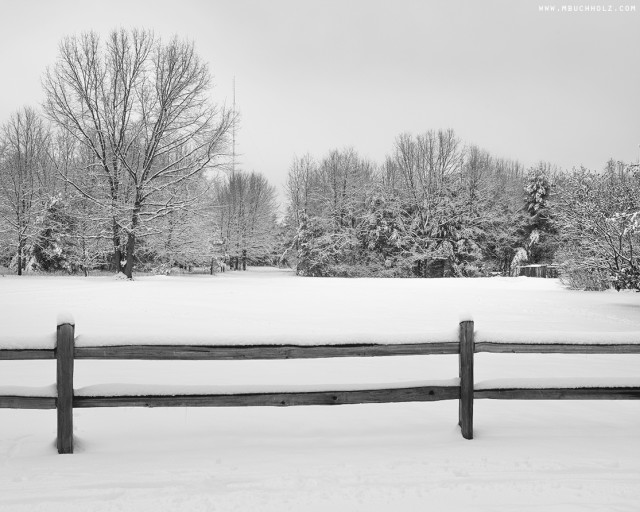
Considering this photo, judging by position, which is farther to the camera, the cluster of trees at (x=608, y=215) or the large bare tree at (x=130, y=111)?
the large bare tree at (x=130, y=111)

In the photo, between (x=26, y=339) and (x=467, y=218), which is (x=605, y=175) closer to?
(x=26, y=339)

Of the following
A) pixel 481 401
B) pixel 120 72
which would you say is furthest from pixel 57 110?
pixel 481 401

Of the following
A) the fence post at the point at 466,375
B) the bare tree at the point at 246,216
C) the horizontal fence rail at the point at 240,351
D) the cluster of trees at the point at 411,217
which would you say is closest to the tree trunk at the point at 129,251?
the cluster of trees at the point at 411,217

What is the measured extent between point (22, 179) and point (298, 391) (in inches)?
1566

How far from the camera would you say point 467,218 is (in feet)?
145

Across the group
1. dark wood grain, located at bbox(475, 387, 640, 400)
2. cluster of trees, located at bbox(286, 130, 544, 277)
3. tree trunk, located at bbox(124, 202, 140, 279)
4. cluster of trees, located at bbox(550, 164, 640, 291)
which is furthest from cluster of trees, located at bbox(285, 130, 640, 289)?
dark wood grain, located at bbox(475, 387, 640, 400)

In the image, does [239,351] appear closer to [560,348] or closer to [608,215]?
[560,348]

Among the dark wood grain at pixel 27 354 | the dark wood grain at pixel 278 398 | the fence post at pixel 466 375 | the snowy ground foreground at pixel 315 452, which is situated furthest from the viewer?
the fence post at pixel 466 375

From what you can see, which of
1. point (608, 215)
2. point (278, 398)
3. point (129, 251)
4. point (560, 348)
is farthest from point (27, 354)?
point (129, 251)

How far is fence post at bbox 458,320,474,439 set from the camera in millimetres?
4371

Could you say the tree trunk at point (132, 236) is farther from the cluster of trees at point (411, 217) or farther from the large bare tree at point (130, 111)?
the cluster of trees at point (411, 217)

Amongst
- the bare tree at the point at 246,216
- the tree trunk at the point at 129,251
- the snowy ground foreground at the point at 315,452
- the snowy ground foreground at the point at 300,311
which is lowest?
the snowy ground foreground at the point at 315,452

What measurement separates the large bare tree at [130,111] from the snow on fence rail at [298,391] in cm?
2288

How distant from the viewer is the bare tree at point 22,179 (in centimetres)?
3406
